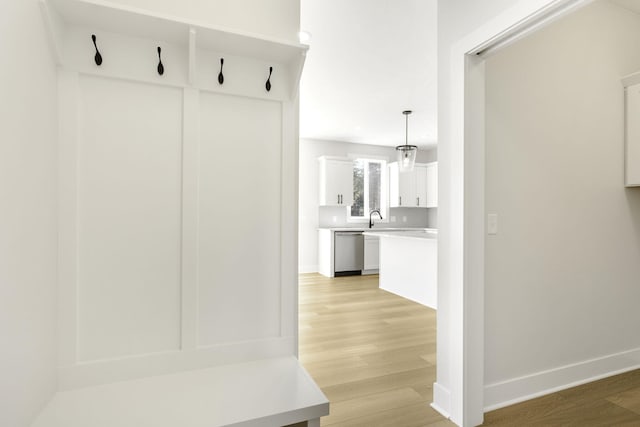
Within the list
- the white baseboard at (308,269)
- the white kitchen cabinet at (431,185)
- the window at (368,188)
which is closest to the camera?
the white baseboard at (308,269)

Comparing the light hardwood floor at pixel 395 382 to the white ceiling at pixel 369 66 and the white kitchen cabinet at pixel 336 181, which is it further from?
the white kitchen cabinet at pixel 336 181

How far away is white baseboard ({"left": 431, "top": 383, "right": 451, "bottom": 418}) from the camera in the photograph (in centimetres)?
187

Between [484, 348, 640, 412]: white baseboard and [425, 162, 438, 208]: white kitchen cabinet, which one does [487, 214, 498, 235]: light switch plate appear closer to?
[484, 348, 640, 412]: white baseboard

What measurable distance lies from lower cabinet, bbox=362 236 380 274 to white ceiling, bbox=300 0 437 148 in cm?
208

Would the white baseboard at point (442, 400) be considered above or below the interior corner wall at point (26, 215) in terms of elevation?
below

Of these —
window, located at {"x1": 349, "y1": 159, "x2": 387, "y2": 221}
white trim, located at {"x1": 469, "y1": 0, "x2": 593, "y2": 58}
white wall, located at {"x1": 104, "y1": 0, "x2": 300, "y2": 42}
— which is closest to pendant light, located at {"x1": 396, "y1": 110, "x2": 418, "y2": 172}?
window, located at {"x1": 349, "y1": 159, "x2": 387, "y2": 221}

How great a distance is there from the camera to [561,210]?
2.20m

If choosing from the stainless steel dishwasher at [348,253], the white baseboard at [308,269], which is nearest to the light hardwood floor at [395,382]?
the stainless steel dishwasher at [348,253]

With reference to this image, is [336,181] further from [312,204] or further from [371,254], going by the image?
[371,254]

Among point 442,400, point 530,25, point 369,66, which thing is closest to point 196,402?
point 442,400

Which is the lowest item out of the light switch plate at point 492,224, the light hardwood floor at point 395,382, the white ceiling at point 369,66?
the light hardwood floor at point 395,382

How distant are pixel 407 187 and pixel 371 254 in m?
1.76

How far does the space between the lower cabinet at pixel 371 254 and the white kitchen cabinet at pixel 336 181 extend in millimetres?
855

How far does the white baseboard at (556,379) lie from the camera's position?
194cm
